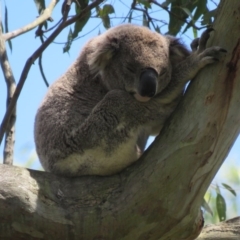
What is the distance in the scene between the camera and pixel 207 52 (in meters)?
2.25

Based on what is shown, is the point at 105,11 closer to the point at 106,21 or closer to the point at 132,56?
the point at 106,21

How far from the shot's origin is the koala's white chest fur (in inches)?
96.7

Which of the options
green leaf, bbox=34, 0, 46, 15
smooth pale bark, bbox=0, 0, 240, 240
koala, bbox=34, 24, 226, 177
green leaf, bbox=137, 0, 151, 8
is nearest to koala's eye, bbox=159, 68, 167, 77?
koala, bbox=34, 24, 226, 177

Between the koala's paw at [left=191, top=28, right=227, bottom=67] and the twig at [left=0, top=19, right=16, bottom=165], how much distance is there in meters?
0.85

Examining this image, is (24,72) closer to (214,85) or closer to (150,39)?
(150,39)

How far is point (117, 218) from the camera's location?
2096 millimetres

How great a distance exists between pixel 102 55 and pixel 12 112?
53 cm

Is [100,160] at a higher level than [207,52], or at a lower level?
lower

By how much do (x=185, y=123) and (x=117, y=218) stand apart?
0.44m

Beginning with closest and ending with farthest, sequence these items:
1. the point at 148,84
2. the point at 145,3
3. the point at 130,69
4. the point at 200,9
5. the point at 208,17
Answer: the point at 148,84
the point at 130,69
the point at 208,17
the point at 145,3
the point at 200,9

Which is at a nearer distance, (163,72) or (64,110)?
(163,72)

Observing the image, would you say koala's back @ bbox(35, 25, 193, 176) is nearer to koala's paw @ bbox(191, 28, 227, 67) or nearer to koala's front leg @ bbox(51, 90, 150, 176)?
koala's front leg @ bbox(51, 90, 150, 176)

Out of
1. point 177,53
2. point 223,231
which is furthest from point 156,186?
point 177,53

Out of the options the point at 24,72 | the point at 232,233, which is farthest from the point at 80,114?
the point at 232,233
